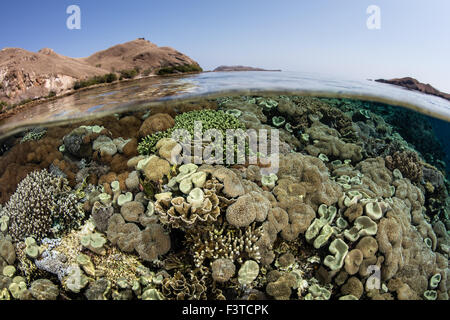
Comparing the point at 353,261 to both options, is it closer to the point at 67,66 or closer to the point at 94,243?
the point at 94,243

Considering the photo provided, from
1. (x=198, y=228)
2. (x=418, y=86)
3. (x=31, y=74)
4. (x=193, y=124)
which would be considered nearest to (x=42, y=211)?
(x=198, y=228)

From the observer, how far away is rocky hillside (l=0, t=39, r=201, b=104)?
283 inches

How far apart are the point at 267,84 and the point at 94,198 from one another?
7586 mm

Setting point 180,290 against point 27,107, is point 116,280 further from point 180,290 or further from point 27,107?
point 27,107

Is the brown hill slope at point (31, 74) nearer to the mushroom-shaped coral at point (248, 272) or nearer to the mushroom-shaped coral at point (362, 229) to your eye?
the mushroom-shaped coral at point (248, 272)

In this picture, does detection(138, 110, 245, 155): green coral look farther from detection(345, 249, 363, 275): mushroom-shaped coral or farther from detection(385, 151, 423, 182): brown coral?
detection(385, 151, 423, 182): brown coral

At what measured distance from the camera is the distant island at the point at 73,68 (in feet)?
23.7

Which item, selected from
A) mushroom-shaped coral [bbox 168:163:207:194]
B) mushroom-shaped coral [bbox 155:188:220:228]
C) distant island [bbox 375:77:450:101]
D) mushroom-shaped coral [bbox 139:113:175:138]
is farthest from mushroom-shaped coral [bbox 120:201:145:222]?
distant island [bbox 375:77:450:101]

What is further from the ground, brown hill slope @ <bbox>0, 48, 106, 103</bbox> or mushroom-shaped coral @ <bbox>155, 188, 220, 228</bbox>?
brown hill slope @ <bbox>0, 48, 106, 103</bbox>

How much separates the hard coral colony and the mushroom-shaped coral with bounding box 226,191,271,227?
2cm

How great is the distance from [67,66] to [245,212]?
823 cm

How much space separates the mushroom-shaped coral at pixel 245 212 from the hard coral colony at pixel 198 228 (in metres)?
0.02
